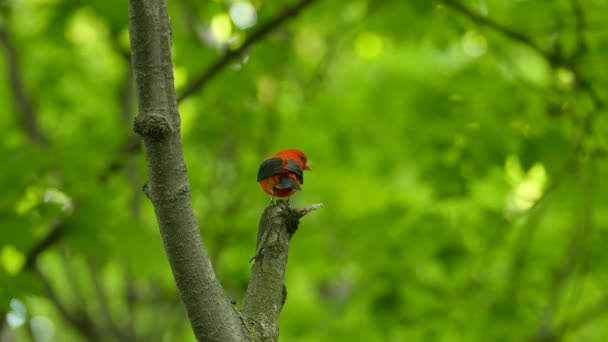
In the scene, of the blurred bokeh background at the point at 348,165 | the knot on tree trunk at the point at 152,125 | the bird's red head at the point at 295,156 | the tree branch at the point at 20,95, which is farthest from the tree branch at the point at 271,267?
the tree branch at the point at 20,95

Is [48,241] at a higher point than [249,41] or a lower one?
lower

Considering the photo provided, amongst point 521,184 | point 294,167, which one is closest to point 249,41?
point 294,167

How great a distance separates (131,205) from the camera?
5.19 metres

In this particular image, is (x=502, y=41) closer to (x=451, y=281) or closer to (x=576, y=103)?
(x=576, y=103)

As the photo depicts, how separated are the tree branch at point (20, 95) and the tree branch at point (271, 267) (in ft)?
11.8

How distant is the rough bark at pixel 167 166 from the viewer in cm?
130

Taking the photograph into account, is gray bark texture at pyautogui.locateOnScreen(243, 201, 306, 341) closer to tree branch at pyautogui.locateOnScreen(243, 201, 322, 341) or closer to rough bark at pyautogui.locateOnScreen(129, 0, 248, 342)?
tree branch at pyautogui.locateOnScreen(243, 201, 322, 341)

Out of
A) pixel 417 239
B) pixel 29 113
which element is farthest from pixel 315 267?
pixel 29 113

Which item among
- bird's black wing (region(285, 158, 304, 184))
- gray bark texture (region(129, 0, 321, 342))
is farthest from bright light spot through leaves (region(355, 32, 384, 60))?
gray bark texture (region(129, 0, 321, 342))

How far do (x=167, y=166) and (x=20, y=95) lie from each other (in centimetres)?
406

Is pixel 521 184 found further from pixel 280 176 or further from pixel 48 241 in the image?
pixel 280 176

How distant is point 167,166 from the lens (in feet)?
4.36

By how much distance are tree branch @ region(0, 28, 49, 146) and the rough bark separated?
12.3 ft

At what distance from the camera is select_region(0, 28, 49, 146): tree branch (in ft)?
15.8
